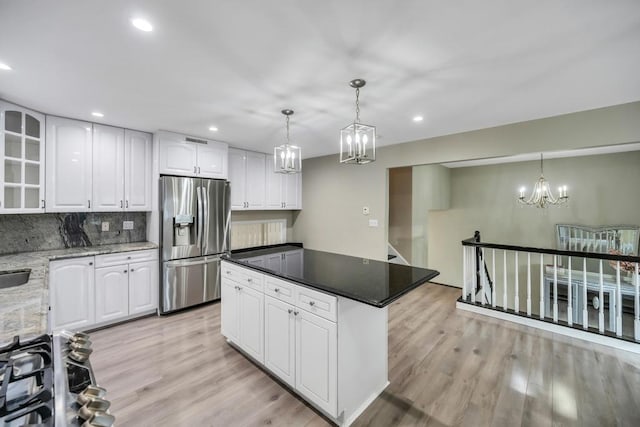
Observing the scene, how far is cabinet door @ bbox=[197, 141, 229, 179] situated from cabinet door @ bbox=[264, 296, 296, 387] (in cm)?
247

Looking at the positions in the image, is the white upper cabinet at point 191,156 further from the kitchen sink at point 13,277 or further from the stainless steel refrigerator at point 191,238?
the kitchen sink at point 13,277

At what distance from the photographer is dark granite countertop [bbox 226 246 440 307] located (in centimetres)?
162

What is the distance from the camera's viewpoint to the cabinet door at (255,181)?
4629mm

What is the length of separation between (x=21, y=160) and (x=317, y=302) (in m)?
3.29

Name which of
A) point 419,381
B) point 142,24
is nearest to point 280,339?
point 419,381

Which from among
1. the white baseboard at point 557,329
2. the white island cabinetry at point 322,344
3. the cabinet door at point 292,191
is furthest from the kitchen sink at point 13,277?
the white baseboard at point 557,329

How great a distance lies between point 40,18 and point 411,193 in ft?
16.4

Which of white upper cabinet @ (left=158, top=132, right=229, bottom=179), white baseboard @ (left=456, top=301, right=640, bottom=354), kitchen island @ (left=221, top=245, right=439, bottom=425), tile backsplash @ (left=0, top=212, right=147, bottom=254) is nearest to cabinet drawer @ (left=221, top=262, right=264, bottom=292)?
kitchen island @ (left=221, top=245, right=439, bottom=425)

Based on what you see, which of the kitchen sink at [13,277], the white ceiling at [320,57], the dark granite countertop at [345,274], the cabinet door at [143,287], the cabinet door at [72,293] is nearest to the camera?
the white ceiling at [320,57]

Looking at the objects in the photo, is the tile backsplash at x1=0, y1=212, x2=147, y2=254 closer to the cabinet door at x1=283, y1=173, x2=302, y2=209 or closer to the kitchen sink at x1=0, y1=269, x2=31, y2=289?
the kitchen sink at x1=0, y1=269, x2=31, y2=289

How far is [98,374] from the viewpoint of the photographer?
89.7 inches

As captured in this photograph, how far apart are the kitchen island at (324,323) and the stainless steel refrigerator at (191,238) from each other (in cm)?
150

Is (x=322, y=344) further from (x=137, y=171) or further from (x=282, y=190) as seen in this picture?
(x=282, y=190)

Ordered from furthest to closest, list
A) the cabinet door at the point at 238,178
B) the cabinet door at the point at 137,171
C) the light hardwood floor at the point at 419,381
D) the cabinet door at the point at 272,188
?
the cabinet door at the point at 272,188 → the cabinet door at the point at 238,178 → the cabinet door at the point at 137,171 → the light hardwood floor at the point at 419,381
